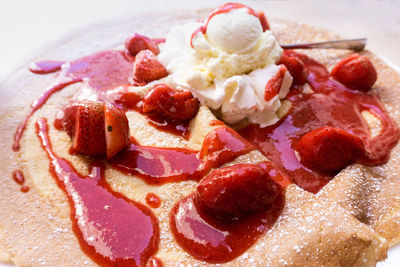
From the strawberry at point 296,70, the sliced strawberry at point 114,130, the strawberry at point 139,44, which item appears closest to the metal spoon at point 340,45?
the strawberry at point 296,70

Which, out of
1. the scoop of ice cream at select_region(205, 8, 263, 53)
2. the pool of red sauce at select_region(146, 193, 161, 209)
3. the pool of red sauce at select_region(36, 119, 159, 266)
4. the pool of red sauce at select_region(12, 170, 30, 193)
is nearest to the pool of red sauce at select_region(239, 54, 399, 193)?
the scoop of ice cream at select_region(205, 8, 263, 53)

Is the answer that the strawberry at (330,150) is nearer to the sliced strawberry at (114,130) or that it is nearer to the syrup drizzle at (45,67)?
the sliced strawberry at (114,130)

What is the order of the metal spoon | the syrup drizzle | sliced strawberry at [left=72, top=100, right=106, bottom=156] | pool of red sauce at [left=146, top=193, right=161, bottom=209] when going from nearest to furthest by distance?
pool of red sauce at [left=146, top=193, right=161, bottom=209]
sliced strawberry at [left=72, top=100, right=106, bottom=156]
the syrup drizzle
the metal spoon

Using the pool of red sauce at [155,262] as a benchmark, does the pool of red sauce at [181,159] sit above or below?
above

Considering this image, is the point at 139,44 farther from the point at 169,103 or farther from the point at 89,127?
the point at 89,127

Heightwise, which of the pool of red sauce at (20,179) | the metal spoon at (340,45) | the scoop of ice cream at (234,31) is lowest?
the metal spoon at (340,45)

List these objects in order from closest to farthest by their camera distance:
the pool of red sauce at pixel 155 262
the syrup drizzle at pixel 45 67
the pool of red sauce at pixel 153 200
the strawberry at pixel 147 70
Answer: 1. the pool of red sauce at pixel 155 262
2. the pool of red sauce at pixel 153 200
3. the strawberry at pixel 147 70
4. the syrup drizzle at pixel 45 67

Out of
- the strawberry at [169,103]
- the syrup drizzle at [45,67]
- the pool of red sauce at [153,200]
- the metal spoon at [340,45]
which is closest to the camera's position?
the pool of red sauce at [153,200]

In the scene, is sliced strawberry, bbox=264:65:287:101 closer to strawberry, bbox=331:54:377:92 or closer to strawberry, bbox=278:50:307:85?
strawberry, bbox=278:50:307:85
